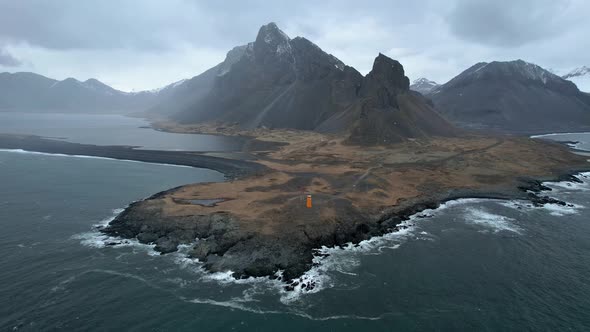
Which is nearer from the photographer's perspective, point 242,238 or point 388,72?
point 242,238

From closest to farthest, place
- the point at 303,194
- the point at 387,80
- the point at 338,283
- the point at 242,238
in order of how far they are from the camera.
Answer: the point at 338,283
the point at 242,238
the point at 303,194
the point at 387,80

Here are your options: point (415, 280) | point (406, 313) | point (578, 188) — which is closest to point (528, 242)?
point (415, 280)

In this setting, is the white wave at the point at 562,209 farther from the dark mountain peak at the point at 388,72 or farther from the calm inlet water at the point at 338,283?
the dark mountain peak at the point at 388,72

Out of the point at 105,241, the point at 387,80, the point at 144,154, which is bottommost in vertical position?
the point at 105,241

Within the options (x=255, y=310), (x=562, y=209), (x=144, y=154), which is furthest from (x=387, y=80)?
(x=255, y=310)

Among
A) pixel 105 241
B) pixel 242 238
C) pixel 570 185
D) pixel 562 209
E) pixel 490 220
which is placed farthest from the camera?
pixel 570 185

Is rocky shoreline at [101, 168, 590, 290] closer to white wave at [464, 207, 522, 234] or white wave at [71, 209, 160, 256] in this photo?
white wave at [71, 209, 160, 256]

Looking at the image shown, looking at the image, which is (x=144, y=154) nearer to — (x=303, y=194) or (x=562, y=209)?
(x=303, y=194)
